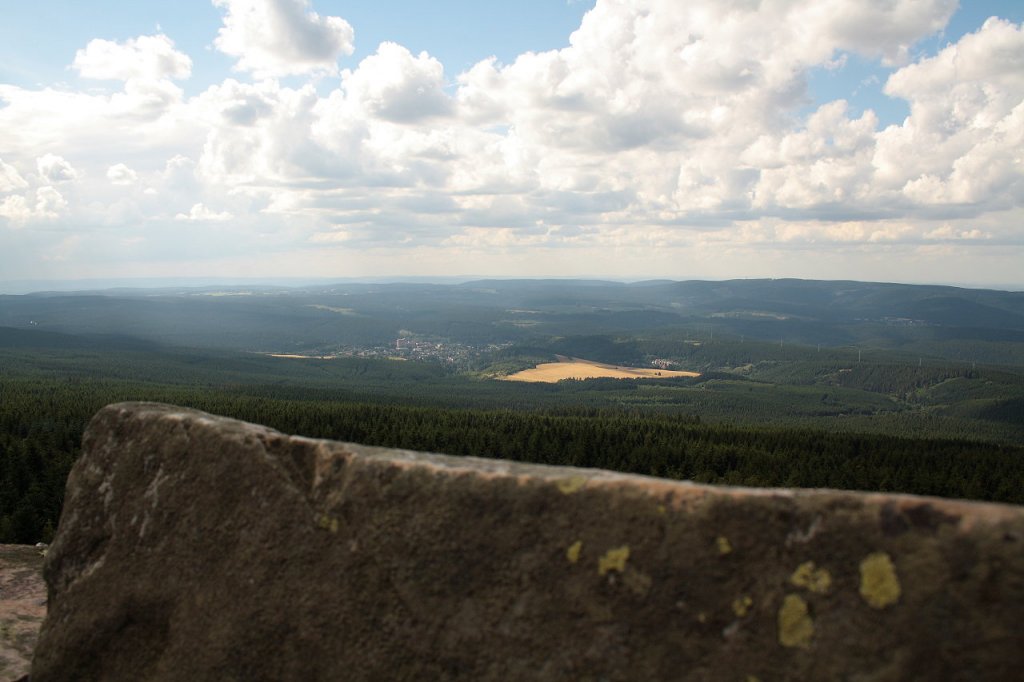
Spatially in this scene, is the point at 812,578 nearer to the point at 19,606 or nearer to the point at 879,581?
the point at 879,581

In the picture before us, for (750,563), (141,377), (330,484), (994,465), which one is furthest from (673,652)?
(141,377)

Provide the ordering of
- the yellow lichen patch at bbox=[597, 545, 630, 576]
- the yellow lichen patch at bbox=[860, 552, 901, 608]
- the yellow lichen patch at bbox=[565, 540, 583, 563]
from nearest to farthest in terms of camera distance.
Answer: the yellow lichen patch at bbox=[860, 552, 901, 608], the yellow lichen patch at bbox=[597, 545, 630, 576], the yellow lichen patch at bbox=[565, 540, 583, 563]

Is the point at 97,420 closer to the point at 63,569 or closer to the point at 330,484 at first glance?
the point at 63,569

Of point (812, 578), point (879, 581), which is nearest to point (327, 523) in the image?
point (812, 578)

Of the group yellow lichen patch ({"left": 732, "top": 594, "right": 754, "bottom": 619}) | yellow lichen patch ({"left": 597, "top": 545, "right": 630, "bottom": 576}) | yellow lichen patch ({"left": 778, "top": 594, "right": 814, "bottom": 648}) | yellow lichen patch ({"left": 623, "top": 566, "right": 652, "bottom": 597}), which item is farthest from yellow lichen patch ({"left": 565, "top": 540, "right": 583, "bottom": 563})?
yellow lichen patch ({"left": 778, "top": 594, "right": 814, "bottom": 648})

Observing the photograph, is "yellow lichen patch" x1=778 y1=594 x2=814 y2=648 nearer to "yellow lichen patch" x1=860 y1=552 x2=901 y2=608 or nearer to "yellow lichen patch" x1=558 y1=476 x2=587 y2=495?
"yellow lichen patch" x1=860 y1=552 x2=901 y2=608

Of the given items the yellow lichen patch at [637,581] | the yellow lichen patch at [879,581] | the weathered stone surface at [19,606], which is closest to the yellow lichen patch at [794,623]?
the yellow lichen patch at [879,581]
